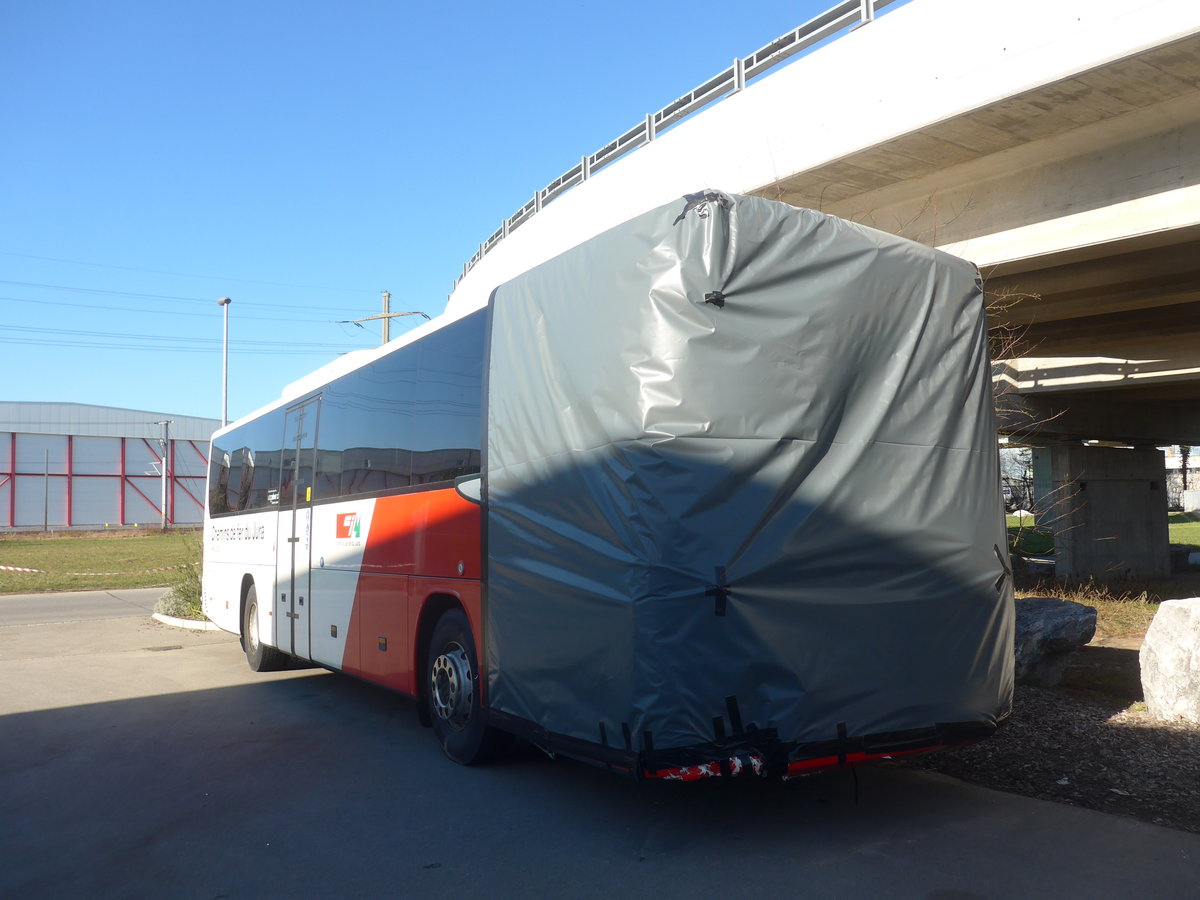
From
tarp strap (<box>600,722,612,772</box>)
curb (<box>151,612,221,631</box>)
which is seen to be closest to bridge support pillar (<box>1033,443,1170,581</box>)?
curb (<box>151,612,221,631</box>)

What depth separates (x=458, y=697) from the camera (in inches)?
266

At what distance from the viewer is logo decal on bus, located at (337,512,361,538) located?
8547 millimetres

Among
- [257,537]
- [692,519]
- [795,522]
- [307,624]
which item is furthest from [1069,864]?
[257,537]

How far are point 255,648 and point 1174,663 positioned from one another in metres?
9.57

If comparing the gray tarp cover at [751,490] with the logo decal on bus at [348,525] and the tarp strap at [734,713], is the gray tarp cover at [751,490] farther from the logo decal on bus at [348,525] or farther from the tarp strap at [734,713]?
the logo decal on bus at [348,525]

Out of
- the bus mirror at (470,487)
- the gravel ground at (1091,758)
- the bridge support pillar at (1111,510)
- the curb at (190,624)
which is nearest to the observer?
the gravel ground at (1091,758)

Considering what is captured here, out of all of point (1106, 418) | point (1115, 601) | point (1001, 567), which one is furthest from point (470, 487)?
point (1106, 418)

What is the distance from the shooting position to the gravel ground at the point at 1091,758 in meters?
5.65

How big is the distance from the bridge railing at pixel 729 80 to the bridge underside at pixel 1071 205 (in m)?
1.47

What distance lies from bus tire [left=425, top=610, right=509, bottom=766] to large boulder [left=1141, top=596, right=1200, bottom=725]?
4674 mm

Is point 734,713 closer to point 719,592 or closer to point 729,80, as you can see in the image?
point 719,592

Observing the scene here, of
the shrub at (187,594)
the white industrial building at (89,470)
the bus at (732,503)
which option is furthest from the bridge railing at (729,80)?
the white industrial building at (89,470)

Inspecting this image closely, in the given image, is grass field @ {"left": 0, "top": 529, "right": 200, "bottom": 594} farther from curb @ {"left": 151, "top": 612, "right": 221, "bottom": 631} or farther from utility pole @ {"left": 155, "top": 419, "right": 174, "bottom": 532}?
utility pole @ {"left": 155, "top": 419, "right": 174, "bottom": 532}

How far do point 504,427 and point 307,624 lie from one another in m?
4.74
